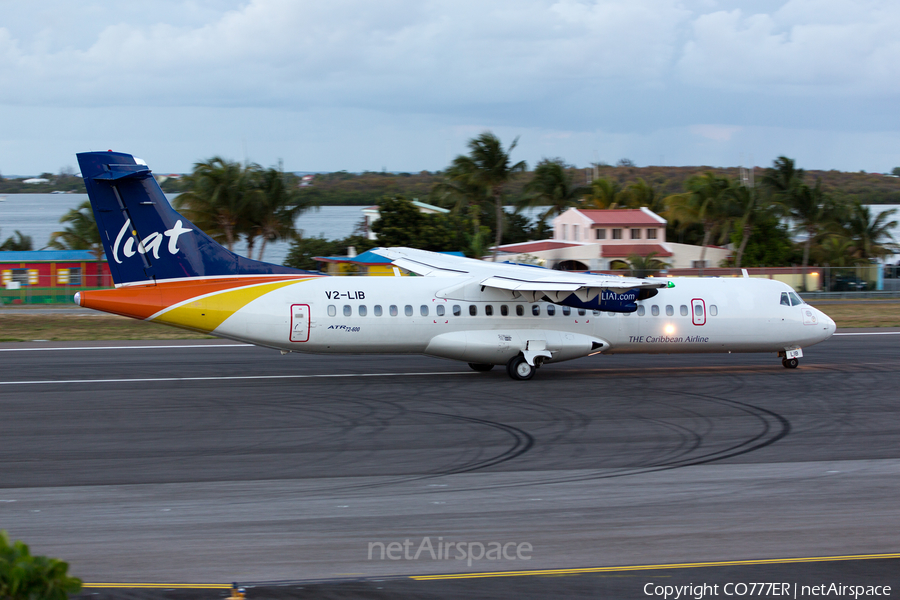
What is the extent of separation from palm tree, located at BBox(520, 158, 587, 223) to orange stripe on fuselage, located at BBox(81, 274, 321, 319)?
180ft

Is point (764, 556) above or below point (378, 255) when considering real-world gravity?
below

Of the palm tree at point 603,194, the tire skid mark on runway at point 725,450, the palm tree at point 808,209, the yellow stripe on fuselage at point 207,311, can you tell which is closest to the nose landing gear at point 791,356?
the tire skid mark on runway at point 725,450

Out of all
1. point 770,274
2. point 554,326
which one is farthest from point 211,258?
point 770,274

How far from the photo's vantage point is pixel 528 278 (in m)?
19.0

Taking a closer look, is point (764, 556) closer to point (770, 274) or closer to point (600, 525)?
point (600, 525)

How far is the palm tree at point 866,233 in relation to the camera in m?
61.5

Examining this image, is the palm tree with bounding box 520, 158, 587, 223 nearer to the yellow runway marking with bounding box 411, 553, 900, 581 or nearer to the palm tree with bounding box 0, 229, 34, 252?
the palm tree with bounding box 0, 229, 34, 252

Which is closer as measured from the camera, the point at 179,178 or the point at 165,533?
the point at 165,533

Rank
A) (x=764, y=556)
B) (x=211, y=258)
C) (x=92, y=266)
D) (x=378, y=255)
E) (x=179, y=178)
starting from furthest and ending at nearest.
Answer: (x=179, y=178) → (x=92, y=266) → (x=378, y=255) → (x=211, y=258) → (x=764, y=556)

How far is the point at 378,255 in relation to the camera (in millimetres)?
23219

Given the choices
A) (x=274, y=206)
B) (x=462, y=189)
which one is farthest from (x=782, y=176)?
(x=274, y=206)

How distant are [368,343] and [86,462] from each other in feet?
26.4

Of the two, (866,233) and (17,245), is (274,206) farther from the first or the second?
(866,233)

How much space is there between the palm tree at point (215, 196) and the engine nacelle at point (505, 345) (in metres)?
34.6
